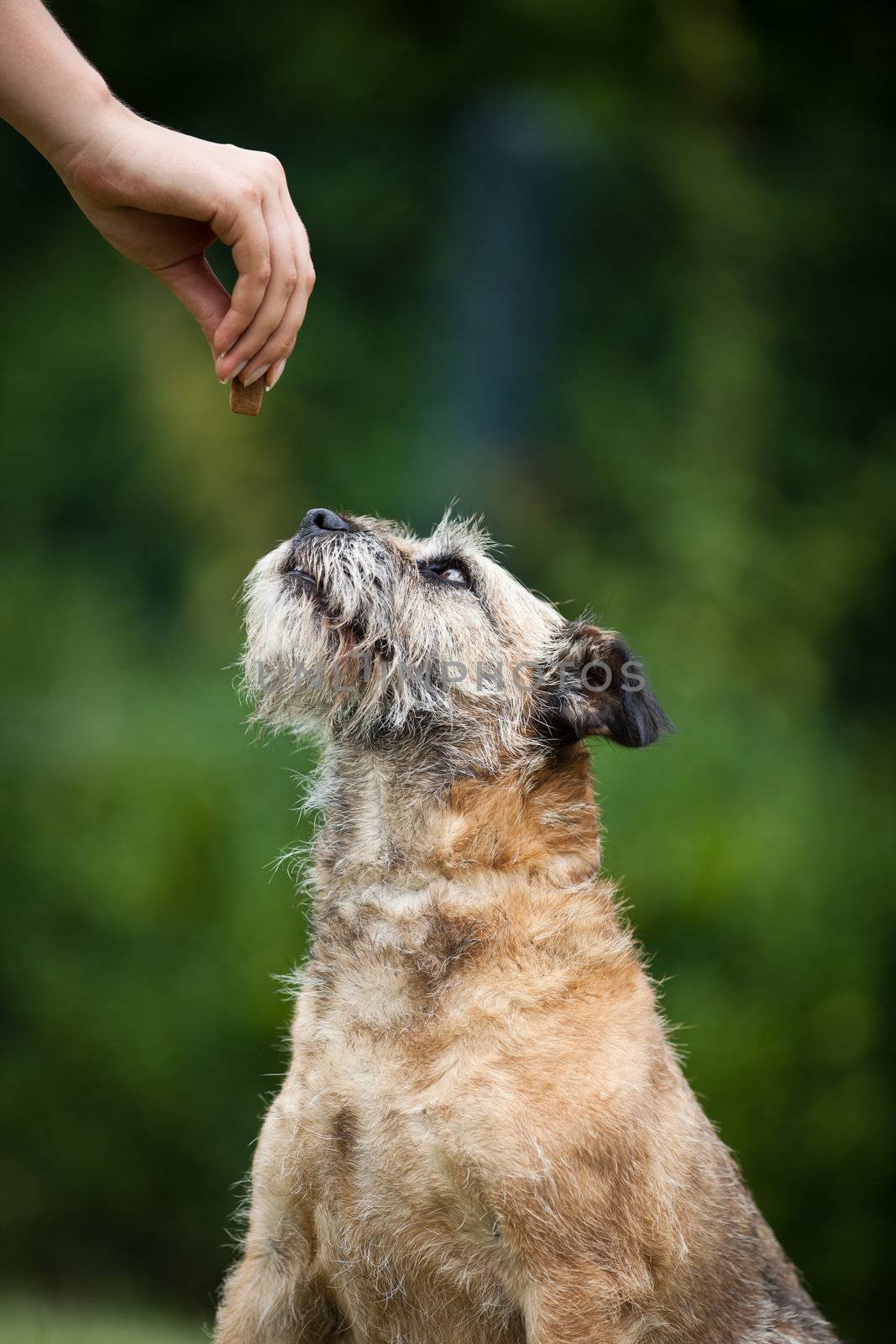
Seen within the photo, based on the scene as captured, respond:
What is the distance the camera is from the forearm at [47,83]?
221 cm

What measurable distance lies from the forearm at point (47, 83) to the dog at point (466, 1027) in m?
1.01

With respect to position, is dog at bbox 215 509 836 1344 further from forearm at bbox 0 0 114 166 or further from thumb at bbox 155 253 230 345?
forearm at bbox 0 0 114 166

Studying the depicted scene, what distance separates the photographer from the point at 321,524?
3.02 m

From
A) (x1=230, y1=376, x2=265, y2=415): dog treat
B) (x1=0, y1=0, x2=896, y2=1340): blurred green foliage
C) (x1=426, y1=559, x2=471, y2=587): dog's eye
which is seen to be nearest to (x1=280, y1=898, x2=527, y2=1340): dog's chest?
(x1=426, y1=559, x2=471, y2=587): dog's eye

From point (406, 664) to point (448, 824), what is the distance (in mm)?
372

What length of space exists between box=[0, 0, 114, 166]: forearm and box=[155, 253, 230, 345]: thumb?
28 centimetres

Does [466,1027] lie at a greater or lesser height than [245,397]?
lesser

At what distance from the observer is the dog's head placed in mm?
2887

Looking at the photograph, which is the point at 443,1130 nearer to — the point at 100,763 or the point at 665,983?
the point at 665,983

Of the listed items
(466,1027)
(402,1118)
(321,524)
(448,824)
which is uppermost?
(321,524)

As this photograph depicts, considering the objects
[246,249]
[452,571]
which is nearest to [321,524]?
[452,571]

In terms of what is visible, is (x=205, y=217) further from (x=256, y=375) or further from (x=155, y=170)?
(x=256, y=375)

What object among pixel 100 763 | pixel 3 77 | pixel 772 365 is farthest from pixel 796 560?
pixel 3 77

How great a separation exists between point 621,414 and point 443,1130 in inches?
184
